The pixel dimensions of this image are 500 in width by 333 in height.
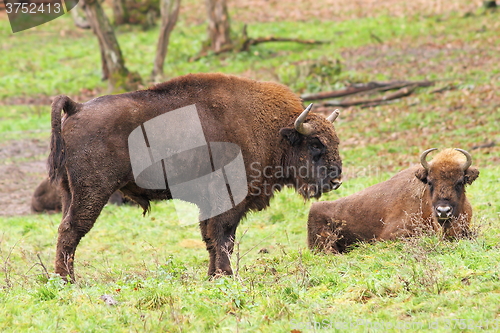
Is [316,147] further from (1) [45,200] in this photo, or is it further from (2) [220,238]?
(1) [45,200]

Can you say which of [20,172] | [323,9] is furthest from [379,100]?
→ [323,9]

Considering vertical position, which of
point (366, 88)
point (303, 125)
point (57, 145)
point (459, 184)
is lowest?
point (366, 88)

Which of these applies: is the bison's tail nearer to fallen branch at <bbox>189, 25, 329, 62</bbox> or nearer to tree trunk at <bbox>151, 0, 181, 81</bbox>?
tree trunk at <bbox>151, 0, 181, 81</bbox>

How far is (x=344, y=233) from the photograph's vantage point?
9039 millimetres

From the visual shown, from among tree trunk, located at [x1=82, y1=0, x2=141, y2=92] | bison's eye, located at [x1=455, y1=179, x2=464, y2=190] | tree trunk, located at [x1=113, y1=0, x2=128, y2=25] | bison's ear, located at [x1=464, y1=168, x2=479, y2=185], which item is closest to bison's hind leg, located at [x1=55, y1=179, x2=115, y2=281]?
bison's eye, located at [x1=455, y1=179, x2=464, y2=190]

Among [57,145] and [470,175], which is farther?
[470,175]

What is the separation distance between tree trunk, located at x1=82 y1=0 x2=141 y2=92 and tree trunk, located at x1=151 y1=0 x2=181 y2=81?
2.54 ft

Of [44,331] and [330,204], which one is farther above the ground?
[44,331]

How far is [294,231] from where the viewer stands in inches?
419

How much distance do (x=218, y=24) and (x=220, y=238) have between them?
64.0ft

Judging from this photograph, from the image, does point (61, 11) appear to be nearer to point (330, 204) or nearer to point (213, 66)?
point (213, 66)

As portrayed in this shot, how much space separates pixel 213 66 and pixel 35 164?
9.95 m

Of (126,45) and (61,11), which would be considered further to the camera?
(61,11)

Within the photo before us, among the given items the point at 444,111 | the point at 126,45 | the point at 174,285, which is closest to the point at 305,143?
the point at 174,285
